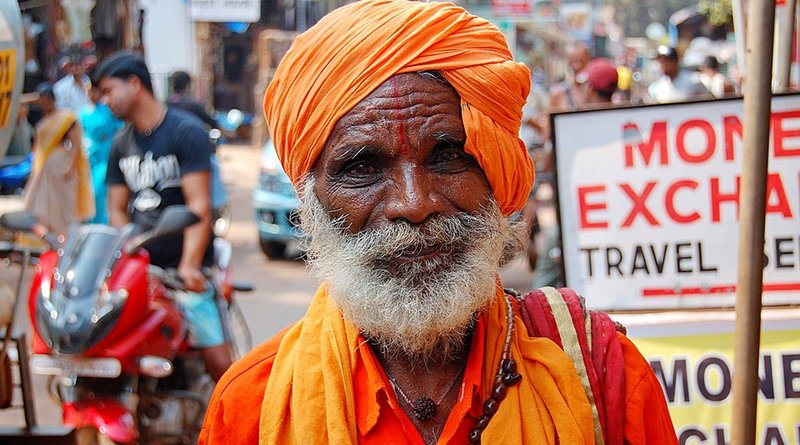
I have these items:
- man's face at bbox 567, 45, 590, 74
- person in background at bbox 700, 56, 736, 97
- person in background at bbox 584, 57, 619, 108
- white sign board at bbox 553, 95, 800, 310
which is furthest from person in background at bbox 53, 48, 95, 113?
white sign board at bbox 553, 95, 800, 310

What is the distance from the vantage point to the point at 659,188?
3252 mm

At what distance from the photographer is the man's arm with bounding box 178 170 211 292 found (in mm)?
4723

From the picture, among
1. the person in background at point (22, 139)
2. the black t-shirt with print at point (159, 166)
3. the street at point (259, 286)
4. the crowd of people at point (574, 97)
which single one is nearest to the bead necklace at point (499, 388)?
the street at point (259, 286)

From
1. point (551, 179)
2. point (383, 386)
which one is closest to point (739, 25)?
point (383, 386)

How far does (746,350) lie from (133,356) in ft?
8.63

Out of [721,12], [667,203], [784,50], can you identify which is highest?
[721,12]

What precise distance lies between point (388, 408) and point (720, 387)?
168 centimetres

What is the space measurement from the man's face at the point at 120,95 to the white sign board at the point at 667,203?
2.47 meters

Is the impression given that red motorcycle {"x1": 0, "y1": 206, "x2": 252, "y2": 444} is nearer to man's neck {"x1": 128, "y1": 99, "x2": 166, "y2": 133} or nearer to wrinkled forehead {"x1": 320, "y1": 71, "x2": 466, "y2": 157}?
man's neck {"x1": 128, "y1": 99, "x2": 166, "y2": 133}

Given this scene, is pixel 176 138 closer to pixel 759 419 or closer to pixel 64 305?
pixel 64 305

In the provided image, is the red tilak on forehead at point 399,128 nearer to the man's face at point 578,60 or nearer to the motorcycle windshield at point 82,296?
the motorcycle windshield at point 82,296

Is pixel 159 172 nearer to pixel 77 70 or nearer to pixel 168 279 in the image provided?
pixel 168 279

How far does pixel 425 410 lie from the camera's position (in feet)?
6.18

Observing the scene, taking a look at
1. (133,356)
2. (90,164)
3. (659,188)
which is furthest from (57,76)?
(659,188)
